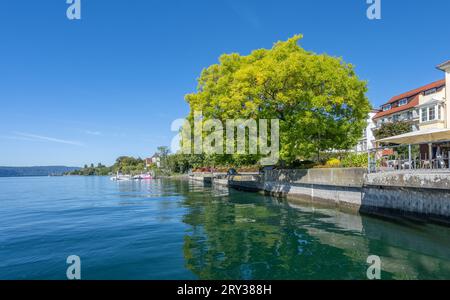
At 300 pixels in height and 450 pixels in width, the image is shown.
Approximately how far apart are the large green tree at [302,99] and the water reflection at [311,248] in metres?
8.63

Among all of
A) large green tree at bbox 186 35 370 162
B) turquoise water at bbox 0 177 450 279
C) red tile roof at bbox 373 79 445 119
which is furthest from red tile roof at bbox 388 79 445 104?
turquoise water at bbox 0 177 450 279

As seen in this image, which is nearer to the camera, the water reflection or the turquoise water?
the water reflection

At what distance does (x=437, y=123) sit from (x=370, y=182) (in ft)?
69.8

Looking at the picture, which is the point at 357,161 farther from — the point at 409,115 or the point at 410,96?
the point at 410,96

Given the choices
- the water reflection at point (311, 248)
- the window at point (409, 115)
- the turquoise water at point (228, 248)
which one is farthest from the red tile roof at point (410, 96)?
the water reflection at point (311, 248)

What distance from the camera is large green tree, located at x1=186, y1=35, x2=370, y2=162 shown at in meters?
24.0

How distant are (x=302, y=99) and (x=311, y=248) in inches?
624

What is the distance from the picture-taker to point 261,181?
1372 inches

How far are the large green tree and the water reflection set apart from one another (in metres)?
8.63

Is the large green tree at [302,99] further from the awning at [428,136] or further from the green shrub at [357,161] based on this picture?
the awning at [428,136]

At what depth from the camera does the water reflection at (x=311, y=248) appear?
875cm

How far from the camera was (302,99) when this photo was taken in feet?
80.5

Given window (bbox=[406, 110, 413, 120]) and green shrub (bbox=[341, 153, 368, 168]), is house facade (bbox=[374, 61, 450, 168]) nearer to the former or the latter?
window (bbox=[406, 110, 413, 120])

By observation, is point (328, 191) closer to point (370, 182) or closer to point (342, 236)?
point (370, 182)
